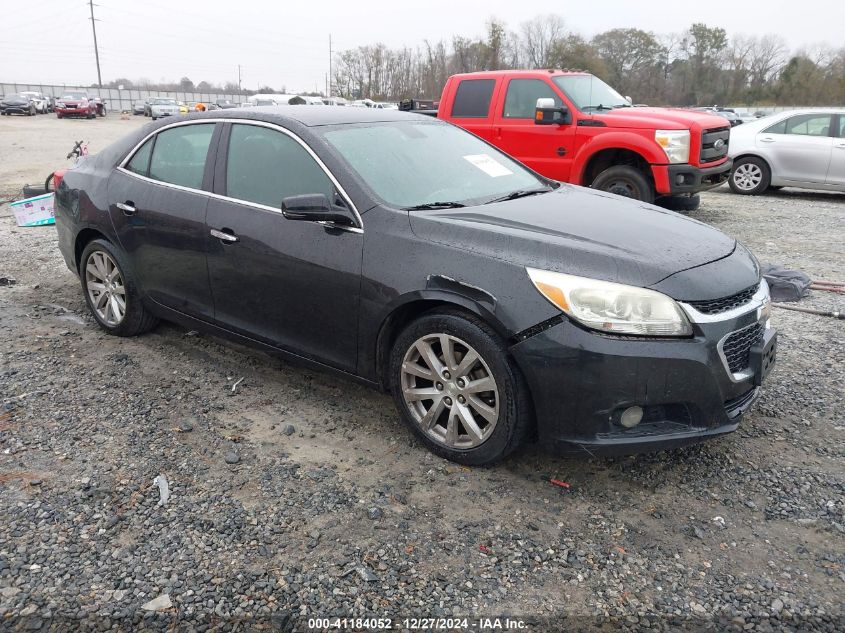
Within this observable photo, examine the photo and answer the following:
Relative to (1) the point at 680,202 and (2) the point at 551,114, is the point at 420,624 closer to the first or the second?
(2) the point at 551,114

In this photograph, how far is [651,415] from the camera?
291 cm

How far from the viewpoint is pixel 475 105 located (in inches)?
384

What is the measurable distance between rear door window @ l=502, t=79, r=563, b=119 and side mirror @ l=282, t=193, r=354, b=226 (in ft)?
21.4

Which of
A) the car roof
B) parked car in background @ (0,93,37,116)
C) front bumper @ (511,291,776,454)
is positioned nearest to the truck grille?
the car roof

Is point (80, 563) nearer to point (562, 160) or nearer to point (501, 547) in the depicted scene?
point (501, 547)

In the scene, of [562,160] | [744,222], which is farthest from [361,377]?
[744,222]

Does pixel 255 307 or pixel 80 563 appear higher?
pixel 255 307

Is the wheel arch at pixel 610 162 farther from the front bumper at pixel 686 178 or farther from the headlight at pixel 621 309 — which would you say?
the headlight at pixel 621 309

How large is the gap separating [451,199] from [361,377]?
1.07 meters

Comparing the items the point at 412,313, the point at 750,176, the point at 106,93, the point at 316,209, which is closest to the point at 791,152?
the point at 750,176

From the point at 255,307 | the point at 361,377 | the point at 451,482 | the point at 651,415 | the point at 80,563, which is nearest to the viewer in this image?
the point at 80,563

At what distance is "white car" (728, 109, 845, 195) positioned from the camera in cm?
1156

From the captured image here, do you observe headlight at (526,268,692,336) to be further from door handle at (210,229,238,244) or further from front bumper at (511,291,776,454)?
door handle at (210,229,238,244)

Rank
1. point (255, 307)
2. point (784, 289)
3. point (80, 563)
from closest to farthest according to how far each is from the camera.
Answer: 1. point (80, 563)
2. point (255, 307)
3. point (784, 289)
